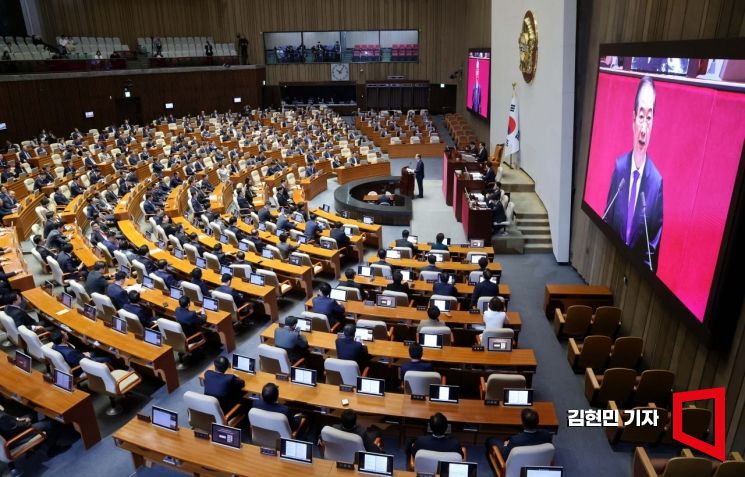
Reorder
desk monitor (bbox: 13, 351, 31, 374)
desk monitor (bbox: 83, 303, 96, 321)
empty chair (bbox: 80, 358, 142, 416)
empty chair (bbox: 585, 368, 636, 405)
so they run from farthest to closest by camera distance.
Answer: desk monitor (bbox: 83, 303, 96, 321) < desk monitor (bbox: 13, 351, 31, 374) < empty chair (bbox: 80, 358, 142, 416) < empty chair (bbox: 585, 368, 636, 405)

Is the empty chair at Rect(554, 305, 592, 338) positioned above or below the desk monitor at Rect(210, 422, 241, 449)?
below

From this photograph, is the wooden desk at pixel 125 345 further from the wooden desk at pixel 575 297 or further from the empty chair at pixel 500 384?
the wooden desk at pixel 575 297

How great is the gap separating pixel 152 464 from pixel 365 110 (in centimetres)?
3125

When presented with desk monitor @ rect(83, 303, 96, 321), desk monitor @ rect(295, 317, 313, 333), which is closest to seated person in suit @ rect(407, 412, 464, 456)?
desk monitor @ rect(295, 317, 313, 333)

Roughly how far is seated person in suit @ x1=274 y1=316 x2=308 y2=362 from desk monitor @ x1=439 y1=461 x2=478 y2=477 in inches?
118

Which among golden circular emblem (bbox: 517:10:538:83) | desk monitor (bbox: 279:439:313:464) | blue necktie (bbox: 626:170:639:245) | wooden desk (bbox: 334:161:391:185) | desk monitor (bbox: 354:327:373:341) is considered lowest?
wooden desk (bbox: 334:161:391:185)

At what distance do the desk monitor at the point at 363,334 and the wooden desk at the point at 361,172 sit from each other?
1234 centimetres

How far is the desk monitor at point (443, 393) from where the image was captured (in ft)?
19.0

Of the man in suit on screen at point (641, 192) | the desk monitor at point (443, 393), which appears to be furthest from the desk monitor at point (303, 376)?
the man in suit on screen at point (641, 192)

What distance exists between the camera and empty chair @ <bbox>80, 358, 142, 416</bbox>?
642cm

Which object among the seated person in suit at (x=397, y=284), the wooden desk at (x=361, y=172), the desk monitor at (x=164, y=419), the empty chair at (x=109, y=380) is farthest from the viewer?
the wooden desk at (x=361, y=172)

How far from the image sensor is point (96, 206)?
1408 cm

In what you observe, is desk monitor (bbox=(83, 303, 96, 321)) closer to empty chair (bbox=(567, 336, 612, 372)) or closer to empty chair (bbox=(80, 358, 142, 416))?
empty chair (bbox=(80, 358, 142, 416))

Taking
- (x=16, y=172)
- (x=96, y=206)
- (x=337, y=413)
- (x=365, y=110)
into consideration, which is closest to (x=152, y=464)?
(x=337, y=413)
